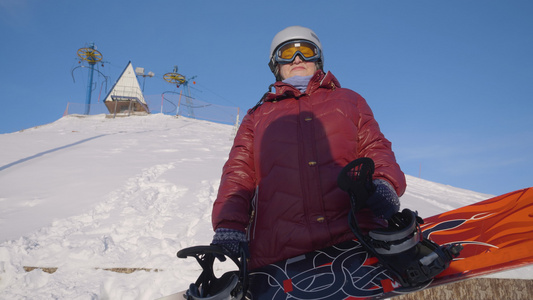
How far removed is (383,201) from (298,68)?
1.45 metres

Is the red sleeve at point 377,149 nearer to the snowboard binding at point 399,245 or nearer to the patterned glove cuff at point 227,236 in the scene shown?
the snowboard binding at point 399,245

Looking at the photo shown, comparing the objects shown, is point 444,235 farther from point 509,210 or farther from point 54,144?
point 54,144

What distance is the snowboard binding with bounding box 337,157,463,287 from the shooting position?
4.86 ft

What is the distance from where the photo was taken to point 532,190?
7.39 feet

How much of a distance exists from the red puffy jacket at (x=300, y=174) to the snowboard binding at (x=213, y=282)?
0.74 feet

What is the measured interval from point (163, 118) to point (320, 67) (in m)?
23.0

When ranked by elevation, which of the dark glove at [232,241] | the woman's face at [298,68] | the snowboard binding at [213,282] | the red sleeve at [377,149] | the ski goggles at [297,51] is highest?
the ski goggles at [297,51]

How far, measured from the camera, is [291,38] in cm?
272

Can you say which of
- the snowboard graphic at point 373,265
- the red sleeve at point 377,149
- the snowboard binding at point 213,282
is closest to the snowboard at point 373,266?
the snowboard graphic at point 373,265

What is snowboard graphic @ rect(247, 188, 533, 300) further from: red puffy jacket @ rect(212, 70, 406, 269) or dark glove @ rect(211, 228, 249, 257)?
dark glove @ rect(211, 228, 249, 257)

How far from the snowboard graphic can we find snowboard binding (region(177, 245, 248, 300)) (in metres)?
0.21

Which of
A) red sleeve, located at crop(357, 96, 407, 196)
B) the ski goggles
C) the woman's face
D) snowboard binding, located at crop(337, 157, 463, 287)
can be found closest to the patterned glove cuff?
snowboard binding, located at crop(337, 157, 463, 287)

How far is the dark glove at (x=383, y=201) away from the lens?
1569mm

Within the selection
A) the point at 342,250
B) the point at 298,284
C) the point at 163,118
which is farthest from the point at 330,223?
the point at 163,118
